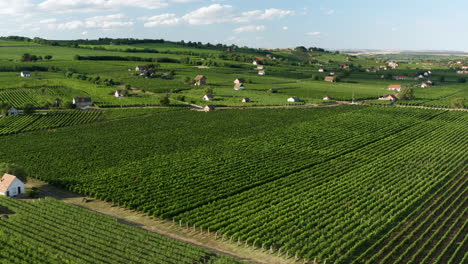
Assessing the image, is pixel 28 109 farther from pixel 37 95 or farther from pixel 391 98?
pixel 391 98

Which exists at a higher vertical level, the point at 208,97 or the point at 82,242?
the point at 208,97

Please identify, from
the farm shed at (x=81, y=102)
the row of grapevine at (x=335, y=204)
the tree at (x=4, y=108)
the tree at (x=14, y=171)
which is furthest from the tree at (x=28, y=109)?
the row of grapevine at (x=335, y=204)

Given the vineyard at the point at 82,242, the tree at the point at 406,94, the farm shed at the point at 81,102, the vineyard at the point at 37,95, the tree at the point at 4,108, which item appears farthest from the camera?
the tree at the point at 406,94

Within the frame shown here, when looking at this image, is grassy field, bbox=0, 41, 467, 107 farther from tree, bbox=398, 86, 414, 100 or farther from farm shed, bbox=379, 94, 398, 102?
farm shed, bbox=379, 94, 398, 102

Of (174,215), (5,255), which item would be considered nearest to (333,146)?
(174,215)

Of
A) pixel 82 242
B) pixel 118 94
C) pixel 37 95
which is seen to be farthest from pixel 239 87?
pixel 82 242

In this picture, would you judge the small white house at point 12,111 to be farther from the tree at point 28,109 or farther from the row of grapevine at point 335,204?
the row of grapevine at point 335,204
